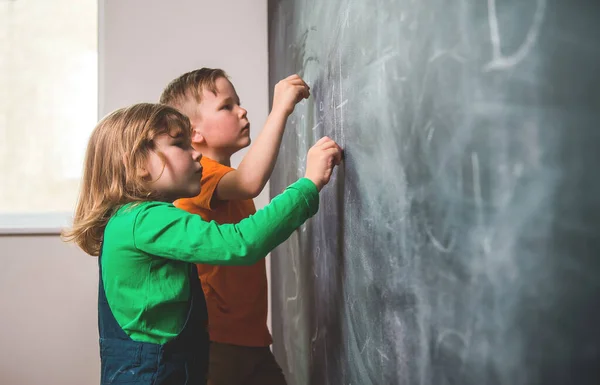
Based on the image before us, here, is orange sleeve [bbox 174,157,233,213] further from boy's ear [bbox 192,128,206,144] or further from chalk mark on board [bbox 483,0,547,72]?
chalk mark on board [bbox 483,0,547,72]

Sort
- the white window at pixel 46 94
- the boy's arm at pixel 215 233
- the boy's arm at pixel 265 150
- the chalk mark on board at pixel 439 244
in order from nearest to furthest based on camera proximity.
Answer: the chalk mark on board at pixel 439 244 → the boy's arm at pixel 215 233 → the boy's arm at pixel 265 150 → the white window at pixel 46 94

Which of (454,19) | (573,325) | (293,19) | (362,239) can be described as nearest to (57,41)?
(293,19)

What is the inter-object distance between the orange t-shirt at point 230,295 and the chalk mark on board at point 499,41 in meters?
0.85

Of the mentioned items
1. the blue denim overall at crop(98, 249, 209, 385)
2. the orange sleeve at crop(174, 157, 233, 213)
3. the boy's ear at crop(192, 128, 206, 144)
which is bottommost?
the blue denim overall at crop(98, 249, 209, 385)

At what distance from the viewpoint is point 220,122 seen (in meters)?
1.33

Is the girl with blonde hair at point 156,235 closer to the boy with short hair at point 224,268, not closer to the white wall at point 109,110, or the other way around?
the boy with short hair at point 224,268

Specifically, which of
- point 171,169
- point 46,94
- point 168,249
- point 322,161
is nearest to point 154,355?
point 168,249

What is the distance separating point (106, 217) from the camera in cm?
100

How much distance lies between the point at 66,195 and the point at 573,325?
9.12 feet

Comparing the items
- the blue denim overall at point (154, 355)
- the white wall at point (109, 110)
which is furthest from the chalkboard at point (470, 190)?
the white wall at point (109, 110)

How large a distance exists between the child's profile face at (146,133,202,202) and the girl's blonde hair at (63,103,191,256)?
11mm

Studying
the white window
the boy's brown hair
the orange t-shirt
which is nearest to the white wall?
the white window

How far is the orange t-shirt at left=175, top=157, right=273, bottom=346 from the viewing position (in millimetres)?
1273

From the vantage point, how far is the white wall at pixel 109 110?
8.36ft
